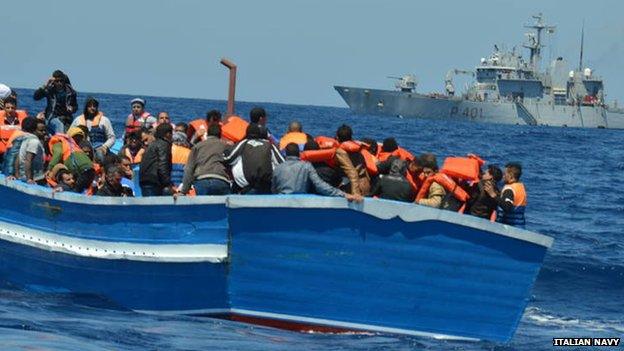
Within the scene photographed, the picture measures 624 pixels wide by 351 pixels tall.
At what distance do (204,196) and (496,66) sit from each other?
444 feet

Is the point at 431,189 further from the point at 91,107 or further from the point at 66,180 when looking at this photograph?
the point at 91,107

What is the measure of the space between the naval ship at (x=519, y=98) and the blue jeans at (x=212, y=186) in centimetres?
13140

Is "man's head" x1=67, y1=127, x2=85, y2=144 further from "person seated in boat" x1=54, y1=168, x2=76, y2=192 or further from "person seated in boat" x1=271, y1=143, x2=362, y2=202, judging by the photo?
"person seated in boat" x1=271, y1=143, x2=362, y2=202

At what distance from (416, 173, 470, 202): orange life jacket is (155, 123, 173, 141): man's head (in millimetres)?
2602

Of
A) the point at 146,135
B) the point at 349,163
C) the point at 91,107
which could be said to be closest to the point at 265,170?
the point at 349,163

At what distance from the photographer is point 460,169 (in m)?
14.7

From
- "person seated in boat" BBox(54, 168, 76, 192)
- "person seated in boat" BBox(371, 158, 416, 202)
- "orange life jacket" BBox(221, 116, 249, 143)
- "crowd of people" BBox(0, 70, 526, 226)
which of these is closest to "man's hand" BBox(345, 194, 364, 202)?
"crowd of people" BBox(0, 70, 526, 226)

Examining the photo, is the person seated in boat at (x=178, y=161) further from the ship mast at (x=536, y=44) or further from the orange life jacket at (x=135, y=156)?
the ship mast at (x=536, y=44)

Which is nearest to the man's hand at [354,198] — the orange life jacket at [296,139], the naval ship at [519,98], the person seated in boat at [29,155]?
the orange life jacket at [296,139]

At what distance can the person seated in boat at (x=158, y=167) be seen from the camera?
15125 millimetres

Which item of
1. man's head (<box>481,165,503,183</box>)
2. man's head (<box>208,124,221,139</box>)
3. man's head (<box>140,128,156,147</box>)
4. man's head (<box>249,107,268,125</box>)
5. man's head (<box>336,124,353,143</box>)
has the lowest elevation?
man's head (<box>481,165,503,183</box>)

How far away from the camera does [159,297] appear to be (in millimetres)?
14883

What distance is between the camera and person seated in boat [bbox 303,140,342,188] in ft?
47.6

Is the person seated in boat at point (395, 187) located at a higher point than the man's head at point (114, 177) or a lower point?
higher
